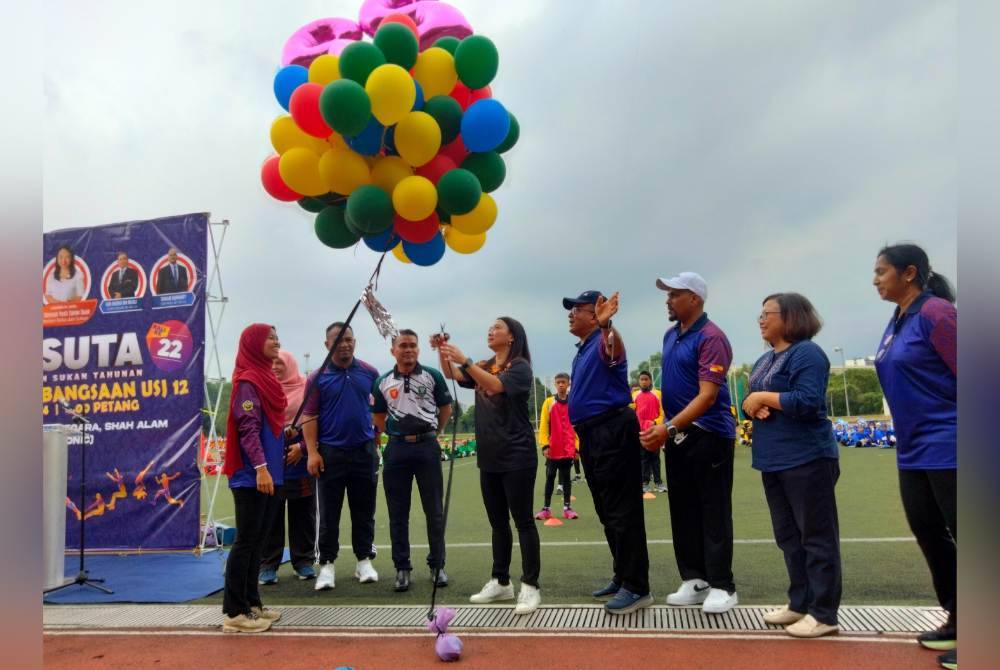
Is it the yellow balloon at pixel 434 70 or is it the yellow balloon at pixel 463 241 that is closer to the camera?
the yellow balloon at pixel 434 70

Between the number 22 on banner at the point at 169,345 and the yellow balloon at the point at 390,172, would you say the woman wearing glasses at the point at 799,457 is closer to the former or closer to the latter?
the yellow balloon at the point at 390,172

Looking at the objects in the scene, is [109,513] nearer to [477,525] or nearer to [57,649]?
[57,649]

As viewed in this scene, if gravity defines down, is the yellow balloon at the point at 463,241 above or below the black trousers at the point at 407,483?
above

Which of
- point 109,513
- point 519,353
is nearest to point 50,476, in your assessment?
point 109,513

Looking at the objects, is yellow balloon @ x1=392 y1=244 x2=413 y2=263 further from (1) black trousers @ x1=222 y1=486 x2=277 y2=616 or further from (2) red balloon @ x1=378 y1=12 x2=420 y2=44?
(1) black trousers @ x1=222 y1=486 x2=277 y2=616

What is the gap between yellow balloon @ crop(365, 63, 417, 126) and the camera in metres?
3.44

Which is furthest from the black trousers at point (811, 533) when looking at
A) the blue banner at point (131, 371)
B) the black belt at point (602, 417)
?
the blue banner at point (131, 371)

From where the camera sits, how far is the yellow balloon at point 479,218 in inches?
160

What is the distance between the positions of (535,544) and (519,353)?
131 cm

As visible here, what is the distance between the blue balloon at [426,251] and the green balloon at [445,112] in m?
0.67

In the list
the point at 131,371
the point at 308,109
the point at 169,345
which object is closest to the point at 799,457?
the point at 308,109

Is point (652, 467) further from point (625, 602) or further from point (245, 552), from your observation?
point (245, 552)

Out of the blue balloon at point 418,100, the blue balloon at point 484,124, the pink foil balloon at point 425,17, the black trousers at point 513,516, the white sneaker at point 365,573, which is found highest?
the pink foil balloon at point 425,17

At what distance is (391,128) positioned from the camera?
372cm
